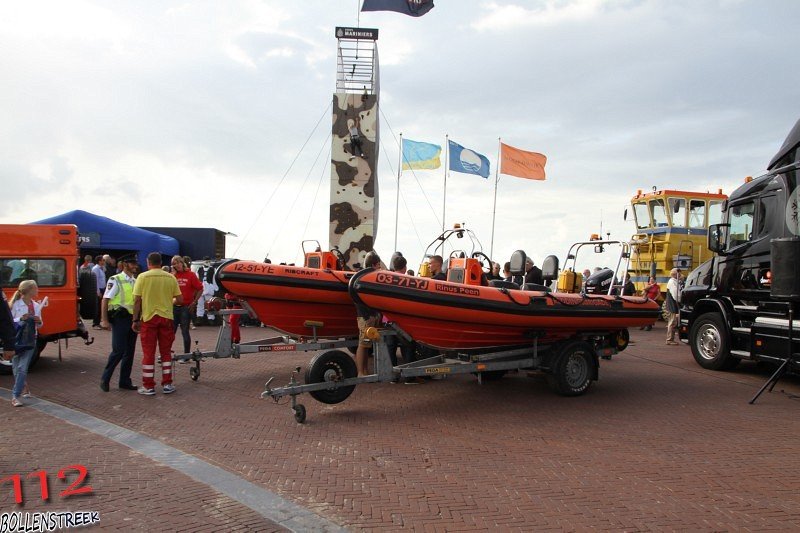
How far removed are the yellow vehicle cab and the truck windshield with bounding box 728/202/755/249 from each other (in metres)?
7.62

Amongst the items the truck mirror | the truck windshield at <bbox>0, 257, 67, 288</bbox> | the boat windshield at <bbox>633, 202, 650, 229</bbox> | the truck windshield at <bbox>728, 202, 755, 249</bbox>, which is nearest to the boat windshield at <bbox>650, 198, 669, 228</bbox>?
the boat windshield at <bbox>633, 202, 650, 229</bbox>

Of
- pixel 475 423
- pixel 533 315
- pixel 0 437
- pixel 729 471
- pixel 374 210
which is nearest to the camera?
pixel 729 471

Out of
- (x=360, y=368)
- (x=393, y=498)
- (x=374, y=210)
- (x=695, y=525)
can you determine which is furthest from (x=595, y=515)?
(x=374, y=210)

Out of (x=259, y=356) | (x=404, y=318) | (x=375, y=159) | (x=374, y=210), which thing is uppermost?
(x=375, y=159)

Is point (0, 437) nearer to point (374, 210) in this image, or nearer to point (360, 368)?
point (360, 368)

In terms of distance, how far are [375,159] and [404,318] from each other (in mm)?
13148

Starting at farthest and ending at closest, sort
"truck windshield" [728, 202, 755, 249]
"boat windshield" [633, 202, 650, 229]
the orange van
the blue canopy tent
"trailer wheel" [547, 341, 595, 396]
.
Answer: "boat windshield" [633, 202, 650, 229] < the blue canopy tent < "truck windshield" [728, 202, 755, 249] < the orange van < "trailer wheel" [547, 341, 595, 396]

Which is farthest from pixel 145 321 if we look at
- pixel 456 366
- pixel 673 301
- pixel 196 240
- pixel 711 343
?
pixel 196 240

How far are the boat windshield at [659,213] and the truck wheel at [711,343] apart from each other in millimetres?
8619

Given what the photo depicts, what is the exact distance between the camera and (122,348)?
22.9 ft

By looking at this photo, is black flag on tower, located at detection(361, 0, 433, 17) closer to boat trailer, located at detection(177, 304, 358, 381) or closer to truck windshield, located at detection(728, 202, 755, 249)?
truck windshield, located at detection(728, 202, 755, 249)

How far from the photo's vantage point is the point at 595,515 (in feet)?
11.9

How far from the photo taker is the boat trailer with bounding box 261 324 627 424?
5875 mm

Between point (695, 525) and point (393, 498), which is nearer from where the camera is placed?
point (695, 525)
